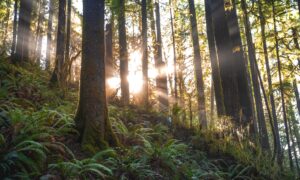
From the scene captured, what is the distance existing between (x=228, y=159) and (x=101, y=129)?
383 centimetres

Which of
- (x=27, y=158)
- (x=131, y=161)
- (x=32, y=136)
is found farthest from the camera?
(x=131, y=161)

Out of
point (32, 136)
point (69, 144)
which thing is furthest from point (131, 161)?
point (32, 136)

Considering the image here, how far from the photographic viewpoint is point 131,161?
524 cm

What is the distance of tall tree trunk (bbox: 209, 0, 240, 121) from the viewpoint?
352 inches

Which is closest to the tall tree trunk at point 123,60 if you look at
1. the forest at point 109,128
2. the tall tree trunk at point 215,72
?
the forest at point 109,128

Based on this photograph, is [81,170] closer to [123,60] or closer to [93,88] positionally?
[93,88]

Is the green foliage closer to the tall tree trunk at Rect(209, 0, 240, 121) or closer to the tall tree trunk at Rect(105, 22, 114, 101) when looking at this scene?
the tall tree trunk at Rect(209, 0, 240, 121)

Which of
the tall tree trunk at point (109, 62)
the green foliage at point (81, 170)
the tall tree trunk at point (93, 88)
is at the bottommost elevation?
the green foliage at point (81, 170)

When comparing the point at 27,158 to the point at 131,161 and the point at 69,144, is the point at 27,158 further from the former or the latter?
the point at 131,161

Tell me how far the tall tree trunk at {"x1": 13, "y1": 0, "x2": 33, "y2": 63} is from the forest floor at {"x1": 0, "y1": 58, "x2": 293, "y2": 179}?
3.19ft

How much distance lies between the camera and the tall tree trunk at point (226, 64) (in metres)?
8.93

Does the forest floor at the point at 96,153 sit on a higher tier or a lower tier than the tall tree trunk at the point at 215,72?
lower

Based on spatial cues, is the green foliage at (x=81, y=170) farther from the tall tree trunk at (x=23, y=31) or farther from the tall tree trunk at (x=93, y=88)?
the tall tree trunk at (x=23, y=31)

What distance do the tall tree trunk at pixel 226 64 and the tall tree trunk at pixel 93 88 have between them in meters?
4.59
